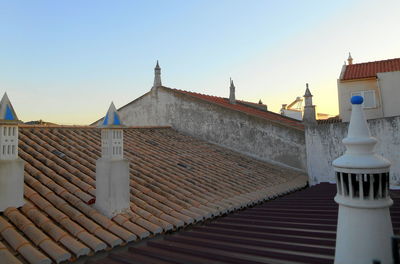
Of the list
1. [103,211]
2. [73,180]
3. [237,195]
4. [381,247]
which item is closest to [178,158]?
[237,195]

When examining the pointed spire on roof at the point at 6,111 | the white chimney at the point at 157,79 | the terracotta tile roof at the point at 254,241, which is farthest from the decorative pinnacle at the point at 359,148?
the white chimney at the point at 157,79

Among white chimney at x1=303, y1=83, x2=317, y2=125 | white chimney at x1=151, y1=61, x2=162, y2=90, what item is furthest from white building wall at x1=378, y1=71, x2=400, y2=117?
white chimney at x1=151, y1=61, x2=162, y2=90

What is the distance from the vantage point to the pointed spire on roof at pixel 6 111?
5.09m

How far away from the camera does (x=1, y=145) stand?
4.97 metres

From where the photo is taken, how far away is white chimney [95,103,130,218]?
559cm

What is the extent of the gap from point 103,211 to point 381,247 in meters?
4.49

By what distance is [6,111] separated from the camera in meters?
5.14

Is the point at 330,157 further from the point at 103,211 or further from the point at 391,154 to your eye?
the point at 103,211

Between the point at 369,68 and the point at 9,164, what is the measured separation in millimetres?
21242

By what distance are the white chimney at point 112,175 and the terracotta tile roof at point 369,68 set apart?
17613mm

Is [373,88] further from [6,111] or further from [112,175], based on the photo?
[6,111]

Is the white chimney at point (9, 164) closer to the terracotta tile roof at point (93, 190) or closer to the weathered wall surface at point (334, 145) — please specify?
the terracotta tile roof at point (93, 190)

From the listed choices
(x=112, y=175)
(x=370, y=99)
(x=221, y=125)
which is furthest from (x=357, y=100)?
(x=370, y=99)

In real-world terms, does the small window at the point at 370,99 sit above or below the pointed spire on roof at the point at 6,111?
above
